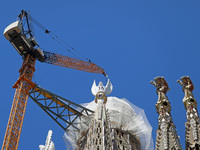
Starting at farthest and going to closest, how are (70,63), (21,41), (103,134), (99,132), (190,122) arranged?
(70,63)
(21,41)
(99,132)
(103,134)
(190,122)

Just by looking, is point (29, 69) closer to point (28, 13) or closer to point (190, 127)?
point (28, 13)

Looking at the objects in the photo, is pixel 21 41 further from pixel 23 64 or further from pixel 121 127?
pixel 121 127

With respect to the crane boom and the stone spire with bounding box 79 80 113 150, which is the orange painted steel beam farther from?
the stone spire with bounding box 79 80 113 150

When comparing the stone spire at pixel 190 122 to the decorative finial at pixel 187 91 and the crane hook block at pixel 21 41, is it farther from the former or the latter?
the crane hook block at pixel 21 41

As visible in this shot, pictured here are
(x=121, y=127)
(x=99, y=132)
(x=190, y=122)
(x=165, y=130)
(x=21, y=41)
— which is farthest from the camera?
(x=21, y=41)

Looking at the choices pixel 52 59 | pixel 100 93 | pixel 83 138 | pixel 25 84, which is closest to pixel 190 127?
pixel 100 93

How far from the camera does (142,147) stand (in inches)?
1692

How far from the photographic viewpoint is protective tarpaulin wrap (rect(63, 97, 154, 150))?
43312 millimetres

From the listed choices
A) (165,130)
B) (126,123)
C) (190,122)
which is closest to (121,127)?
(126,123)

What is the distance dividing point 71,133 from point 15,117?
8.21m

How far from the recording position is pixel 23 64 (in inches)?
2334

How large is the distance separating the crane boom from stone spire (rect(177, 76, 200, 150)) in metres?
35.7

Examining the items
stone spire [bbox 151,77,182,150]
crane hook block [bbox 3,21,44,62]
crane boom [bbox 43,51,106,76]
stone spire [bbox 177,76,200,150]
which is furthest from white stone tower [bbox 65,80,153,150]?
crane boom [bbox 43,51,106,76]

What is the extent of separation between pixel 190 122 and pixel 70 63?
133 feet
